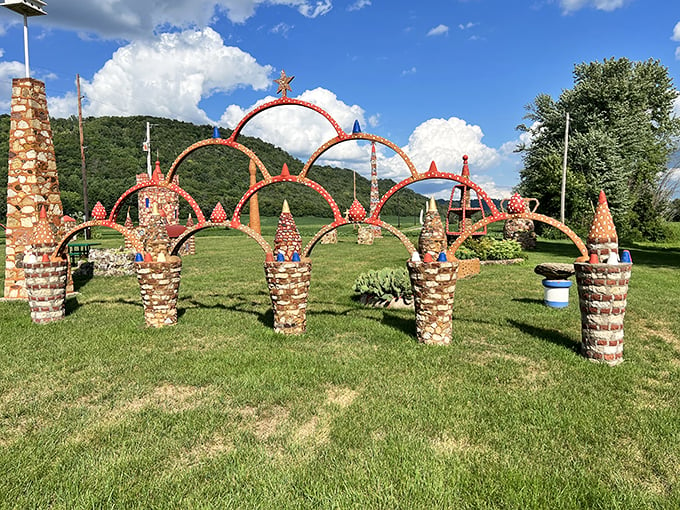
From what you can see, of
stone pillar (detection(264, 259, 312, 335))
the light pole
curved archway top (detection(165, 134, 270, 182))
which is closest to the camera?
stone pillar (detection(264, 259, 312, 335))

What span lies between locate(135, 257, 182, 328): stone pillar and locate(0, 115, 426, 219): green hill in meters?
35.7

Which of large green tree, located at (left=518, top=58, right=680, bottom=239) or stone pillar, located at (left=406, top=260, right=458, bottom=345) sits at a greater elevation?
large green tree, located at (left=518, top=58, right=680, bottom=239)

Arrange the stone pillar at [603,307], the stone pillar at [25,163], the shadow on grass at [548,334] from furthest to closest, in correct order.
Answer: the stone pillar at [25,163] → the shadow on grass at [548,334] → the stone pillar at [603,307]

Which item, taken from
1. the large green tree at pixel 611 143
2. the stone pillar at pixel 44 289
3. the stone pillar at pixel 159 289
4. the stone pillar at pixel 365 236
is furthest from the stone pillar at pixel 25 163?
the large green tree at pixel 611 143

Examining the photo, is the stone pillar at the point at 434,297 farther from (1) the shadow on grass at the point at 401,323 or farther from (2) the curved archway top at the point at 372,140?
(2) the curved archway top at the point at 372,140

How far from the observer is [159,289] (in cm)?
798

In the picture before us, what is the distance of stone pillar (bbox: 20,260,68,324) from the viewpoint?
848cm

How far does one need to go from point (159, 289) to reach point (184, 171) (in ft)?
169

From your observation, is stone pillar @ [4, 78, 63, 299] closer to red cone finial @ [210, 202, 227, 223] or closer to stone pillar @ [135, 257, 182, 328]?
stone pillar @ [135, 257, 182, 328]

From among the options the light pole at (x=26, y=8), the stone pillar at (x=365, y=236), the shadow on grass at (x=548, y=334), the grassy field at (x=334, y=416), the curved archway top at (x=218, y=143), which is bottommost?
the grassy field at (x=334, y=416)

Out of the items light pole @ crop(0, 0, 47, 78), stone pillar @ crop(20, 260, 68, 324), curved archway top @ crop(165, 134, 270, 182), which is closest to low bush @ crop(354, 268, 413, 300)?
curved archway top @ crop(165, 134, 270, 182)

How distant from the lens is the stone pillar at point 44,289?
848 centimetres

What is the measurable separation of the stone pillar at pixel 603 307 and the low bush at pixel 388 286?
4387 millimetres

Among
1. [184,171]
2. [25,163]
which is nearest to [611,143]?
[25,163]
